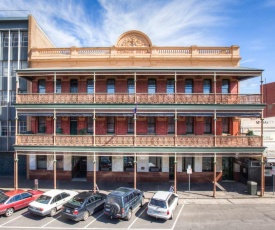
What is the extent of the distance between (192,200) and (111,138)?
27.0 feet

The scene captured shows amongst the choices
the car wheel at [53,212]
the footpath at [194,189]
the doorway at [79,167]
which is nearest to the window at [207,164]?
the footpath at [194,189]

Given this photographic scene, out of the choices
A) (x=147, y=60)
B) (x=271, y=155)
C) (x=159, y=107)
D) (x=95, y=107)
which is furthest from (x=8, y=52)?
(x=271, y=155)

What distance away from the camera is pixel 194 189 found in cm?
1789

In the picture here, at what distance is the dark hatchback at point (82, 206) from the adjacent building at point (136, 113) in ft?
12.3

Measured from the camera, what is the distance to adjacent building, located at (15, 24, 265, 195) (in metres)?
17.1

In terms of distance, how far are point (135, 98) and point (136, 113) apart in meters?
1.31

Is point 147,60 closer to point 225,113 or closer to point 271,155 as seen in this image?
point 225,113

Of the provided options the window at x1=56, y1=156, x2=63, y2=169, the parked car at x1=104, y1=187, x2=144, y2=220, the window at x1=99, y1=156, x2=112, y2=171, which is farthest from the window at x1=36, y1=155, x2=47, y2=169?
the parked car at x1=104, y1=187, x2=144, y2=220

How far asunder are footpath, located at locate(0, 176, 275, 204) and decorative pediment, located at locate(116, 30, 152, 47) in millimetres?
14467

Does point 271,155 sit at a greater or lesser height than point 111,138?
lesser

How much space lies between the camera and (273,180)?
17.8m

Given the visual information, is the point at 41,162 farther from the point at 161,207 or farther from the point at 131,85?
the point at 161,207

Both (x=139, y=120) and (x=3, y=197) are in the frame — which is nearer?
(x=3, y=197)

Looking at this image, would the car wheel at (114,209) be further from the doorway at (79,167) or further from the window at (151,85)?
the window at (151,85)
